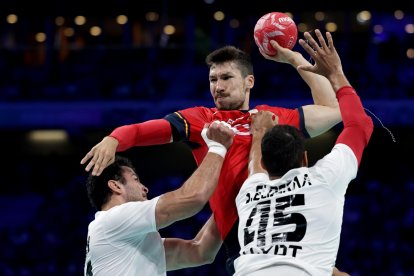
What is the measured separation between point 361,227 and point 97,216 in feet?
41.7

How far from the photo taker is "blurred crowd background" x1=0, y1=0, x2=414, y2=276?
58.3 feet

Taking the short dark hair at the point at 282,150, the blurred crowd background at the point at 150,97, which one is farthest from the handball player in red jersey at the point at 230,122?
the blurred crowd background at the point at 150,97

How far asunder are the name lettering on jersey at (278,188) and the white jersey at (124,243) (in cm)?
101

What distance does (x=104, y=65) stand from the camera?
20156mm

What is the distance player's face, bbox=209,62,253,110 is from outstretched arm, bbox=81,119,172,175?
516 mm

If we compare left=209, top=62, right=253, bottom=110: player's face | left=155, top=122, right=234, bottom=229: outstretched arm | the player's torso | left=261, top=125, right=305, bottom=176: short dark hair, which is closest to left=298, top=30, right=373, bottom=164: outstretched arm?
left=261, top=125, right=305, bottom=176: short dark hair

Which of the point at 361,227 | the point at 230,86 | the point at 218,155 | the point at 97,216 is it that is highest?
the point at 230,86

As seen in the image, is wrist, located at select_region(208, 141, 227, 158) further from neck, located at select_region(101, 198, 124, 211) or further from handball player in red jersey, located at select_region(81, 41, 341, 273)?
neck, located at select_region(101, 198, 124, 211)

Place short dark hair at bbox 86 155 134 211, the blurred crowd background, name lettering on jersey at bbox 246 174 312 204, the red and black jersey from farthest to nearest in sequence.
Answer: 1. the blurred crowd background
2. short dark hair at bbox 86 155 134 211
3. the red and black jersey
4. name lettering on jersey at bbox 246 174 312 204

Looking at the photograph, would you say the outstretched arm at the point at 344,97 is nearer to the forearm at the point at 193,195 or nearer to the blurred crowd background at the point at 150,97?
A: the forearm at the point at 193,195

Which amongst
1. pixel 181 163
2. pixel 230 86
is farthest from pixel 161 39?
pixel 230 86

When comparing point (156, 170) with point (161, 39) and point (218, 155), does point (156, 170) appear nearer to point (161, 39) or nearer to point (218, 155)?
point (161, 39)

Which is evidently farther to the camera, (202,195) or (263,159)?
(202,195)

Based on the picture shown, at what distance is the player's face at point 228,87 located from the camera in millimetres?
6195
